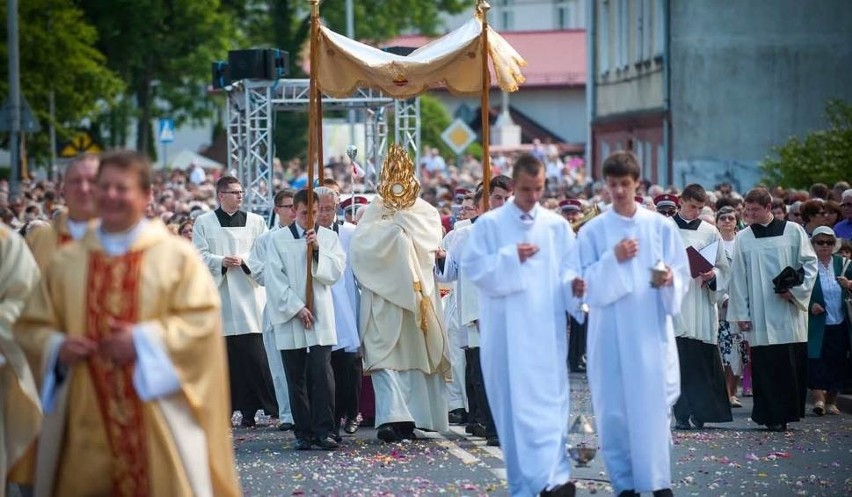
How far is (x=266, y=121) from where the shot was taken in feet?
80.9

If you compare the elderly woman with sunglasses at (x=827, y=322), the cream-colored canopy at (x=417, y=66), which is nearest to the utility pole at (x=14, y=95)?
the cream-colored canopy at (x=417, y=66)

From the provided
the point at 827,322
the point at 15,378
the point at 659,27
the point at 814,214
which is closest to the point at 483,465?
the point at 15,378

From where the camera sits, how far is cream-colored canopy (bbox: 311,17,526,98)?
14258 mm

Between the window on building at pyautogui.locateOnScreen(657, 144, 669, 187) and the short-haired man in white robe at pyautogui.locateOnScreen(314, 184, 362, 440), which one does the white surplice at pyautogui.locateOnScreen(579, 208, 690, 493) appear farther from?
the window on building at pyautogui.locateOnScreen(657, 144, 669, 187)

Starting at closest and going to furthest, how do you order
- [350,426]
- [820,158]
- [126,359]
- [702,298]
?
[126,359] < [350,426] < [702,298] < [820,158]

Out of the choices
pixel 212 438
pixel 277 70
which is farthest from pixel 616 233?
pixel 277 70

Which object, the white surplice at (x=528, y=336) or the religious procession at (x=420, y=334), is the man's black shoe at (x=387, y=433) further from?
the white surplice at (x=528, y=336)

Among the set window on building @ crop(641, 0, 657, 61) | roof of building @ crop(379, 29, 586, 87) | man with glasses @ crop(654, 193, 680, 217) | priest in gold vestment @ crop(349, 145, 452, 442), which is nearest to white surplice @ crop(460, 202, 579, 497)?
priest in gold vestment @ crop(349, 145, 452, 442)

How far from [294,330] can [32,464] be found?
201 inches

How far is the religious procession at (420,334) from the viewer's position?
7.43m

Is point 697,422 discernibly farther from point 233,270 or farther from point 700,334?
point 233,270

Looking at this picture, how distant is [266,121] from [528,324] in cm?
1490

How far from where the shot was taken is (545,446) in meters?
9.96

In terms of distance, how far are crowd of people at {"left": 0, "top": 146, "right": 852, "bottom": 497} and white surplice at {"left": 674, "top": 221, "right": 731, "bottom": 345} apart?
0.06ft
